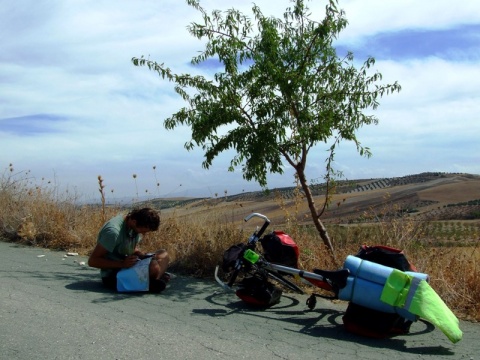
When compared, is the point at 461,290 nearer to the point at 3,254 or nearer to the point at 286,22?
the point at 286,22

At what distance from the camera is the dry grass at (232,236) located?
6.92m

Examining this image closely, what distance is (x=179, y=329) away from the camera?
5.15 metres

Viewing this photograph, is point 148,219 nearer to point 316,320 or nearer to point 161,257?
point 161,257

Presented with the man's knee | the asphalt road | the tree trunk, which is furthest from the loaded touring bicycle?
the tree trunk

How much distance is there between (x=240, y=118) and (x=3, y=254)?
4.86 meters

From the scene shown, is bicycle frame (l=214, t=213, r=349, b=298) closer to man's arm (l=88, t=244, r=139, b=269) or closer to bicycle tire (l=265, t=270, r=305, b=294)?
bicycle tire (l=265, t=270, r=305, b=294)

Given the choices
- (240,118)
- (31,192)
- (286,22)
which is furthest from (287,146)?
(31,192)

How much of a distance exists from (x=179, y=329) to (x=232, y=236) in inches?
141

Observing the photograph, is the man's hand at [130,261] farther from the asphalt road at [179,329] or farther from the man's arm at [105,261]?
the asphalt road at [179,329]

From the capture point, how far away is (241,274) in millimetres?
7586

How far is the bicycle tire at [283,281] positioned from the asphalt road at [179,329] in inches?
5.0

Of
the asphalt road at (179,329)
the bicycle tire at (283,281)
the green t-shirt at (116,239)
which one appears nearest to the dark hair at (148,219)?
the green t-shirt at (116,239)

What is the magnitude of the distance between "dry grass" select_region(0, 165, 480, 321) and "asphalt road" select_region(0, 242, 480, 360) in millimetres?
1028

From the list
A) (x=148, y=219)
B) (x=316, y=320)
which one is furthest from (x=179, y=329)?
(x=148, y=219)
